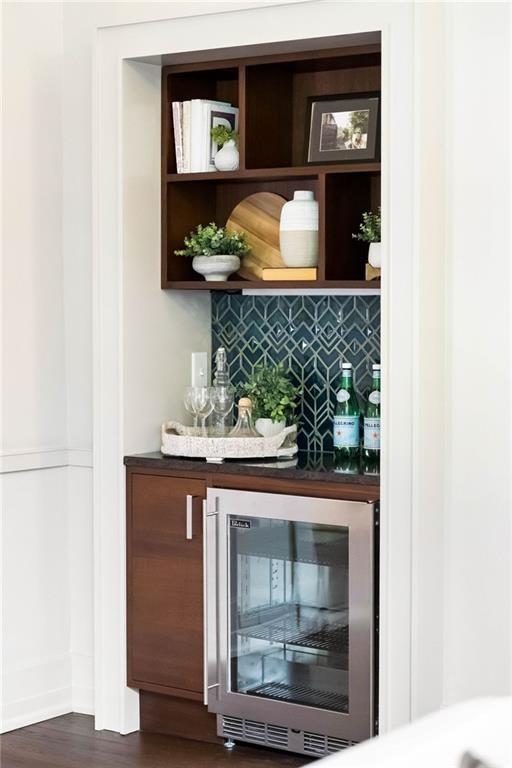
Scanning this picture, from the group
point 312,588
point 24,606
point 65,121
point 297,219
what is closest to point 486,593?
point 312,588

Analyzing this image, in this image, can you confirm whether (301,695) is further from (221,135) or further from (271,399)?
(221,135)

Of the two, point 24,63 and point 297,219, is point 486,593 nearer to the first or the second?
point 297,219

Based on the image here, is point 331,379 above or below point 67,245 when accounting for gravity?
below

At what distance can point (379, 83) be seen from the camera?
3.83 m

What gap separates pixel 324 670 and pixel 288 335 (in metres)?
1.13

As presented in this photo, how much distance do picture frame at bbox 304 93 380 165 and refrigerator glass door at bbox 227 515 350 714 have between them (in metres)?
1.14

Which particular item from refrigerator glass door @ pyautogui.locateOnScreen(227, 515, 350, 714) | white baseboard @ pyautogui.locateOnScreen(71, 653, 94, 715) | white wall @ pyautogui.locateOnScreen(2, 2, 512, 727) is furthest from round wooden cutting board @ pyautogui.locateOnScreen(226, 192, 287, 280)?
white baseboard @ pyautogui.locateOnScreen(71, 653, 94, 715)

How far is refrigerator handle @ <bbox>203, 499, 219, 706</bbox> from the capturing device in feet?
12.2

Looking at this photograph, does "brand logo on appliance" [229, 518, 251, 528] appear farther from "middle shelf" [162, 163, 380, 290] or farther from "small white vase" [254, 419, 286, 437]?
"middle shelf" [162, 163, 380, 290]

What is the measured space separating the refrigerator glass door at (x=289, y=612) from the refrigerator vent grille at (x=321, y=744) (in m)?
0.11

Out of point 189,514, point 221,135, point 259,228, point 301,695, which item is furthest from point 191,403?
point 301,695

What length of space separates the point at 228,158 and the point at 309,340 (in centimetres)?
65

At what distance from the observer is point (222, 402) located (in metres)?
3.98

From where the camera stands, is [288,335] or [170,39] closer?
[170,39]
